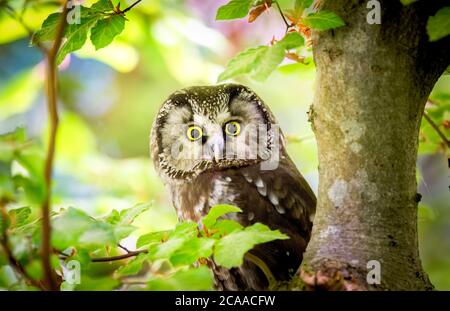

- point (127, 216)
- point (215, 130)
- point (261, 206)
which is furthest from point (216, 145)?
point (127, 216)

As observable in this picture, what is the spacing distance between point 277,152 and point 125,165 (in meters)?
1.37

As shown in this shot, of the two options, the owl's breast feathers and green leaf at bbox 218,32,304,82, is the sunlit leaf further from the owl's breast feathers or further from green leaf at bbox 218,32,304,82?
the owl's breast feathers

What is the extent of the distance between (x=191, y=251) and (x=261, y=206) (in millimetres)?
1094

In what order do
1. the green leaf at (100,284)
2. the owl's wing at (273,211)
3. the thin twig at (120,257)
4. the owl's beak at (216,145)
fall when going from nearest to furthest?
the green leaf at (100,284)
the thin twig at (120,257)
the owl's wing at (273,211)
the owl's beak at (216,145)

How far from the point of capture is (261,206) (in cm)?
218

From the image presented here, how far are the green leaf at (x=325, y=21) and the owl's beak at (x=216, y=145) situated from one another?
1.16 meters

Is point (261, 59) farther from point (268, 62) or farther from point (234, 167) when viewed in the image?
point (234, 167)

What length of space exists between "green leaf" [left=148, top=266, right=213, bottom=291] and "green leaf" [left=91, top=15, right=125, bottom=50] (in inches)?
24.9

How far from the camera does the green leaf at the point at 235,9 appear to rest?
4.32ft

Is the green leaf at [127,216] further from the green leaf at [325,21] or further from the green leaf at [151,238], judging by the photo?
the green leaf at [325,21]

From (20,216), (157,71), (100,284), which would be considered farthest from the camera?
(157,71)

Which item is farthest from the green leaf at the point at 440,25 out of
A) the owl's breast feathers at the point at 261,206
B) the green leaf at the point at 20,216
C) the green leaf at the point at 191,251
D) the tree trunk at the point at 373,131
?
the owl's breast feathers at the point at 261,206

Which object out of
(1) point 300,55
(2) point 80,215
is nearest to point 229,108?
(1) point 300,55

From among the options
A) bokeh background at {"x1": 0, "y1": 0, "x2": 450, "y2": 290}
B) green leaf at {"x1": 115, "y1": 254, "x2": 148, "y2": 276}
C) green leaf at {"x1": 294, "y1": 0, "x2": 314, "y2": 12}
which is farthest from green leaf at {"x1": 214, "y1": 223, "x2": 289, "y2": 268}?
bokeh background at {"x1": 0, "y1": 0, "x2": 450, "y2": 290}
